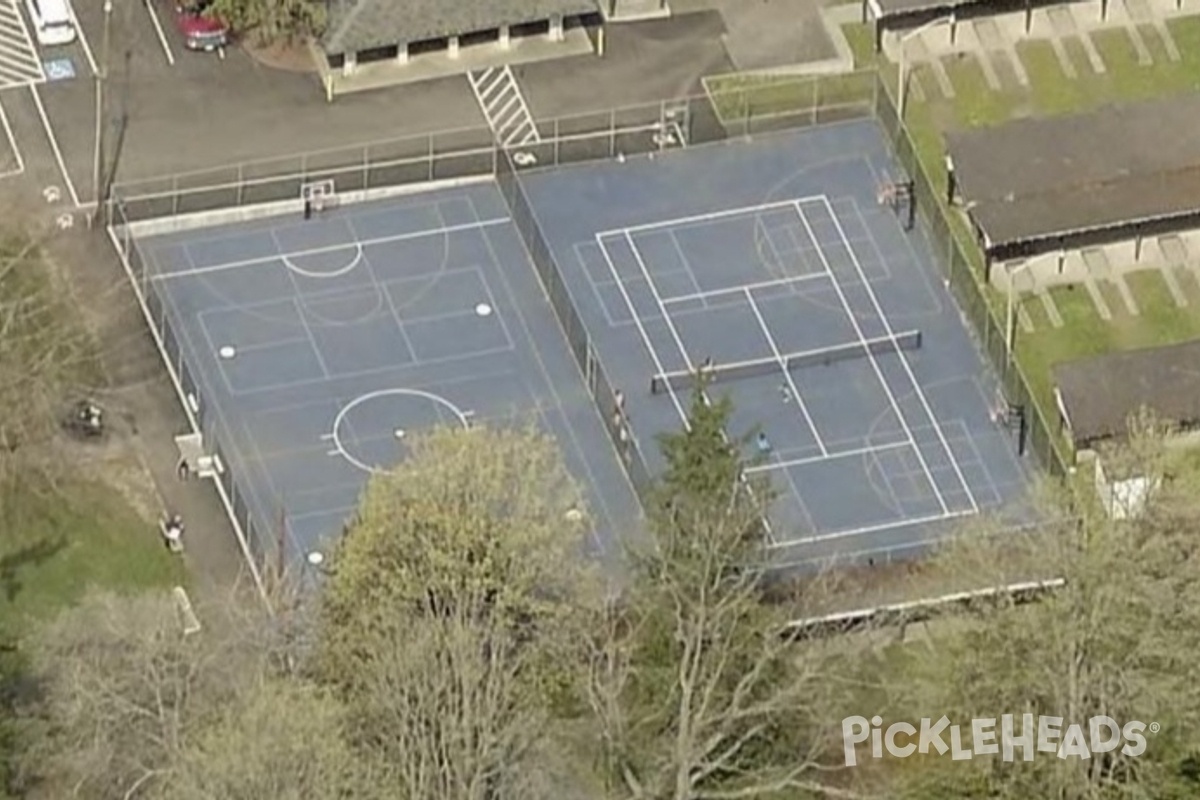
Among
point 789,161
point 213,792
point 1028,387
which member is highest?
point 789,161

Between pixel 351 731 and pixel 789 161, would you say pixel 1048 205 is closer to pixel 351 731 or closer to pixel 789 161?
pixel 789 161

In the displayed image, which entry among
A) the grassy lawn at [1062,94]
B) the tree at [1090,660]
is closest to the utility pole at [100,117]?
the grassy lawn at [1062,94]

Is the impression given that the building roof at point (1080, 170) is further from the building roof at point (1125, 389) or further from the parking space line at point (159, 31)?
the parking space line at point (159, 31)

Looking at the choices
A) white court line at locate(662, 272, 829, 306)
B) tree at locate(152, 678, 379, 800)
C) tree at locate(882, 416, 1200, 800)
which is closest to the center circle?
white court line at locate(662, 272, 829, 306)

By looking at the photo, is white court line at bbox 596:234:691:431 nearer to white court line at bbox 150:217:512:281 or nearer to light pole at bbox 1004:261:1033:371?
white court line at bbox 150:217:512:281

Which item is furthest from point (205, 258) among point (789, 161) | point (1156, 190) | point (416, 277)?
point (1156, 190)
